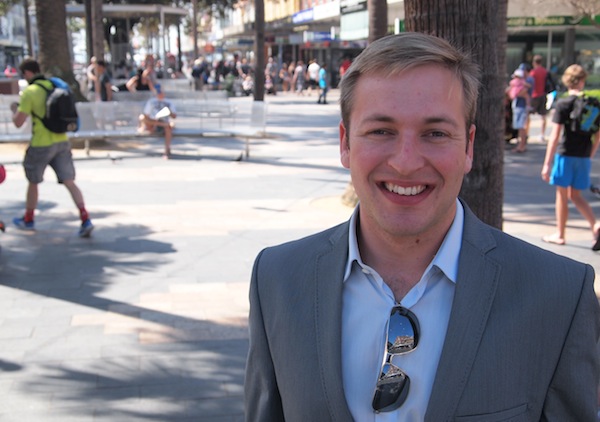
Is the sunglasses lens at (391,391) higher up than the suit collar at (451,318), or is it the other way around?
the suit collar at (451,318)

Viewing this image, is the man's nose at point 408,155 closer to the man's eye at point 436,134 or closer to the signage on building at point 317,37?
the man's eye at point 436,134

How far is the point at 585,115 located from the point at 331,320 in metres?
6.30

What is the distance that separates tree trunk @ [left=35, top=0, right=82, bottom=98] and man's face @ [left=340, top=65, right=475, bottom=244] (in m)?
14.5

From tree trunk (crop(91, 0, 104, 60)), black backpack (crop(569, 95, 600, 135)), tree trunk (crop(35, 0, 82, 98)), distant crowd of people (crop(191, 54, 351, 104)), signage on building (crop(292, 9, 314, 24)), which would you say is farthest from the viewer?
signage on building (crop(292, 9, 314, 24))

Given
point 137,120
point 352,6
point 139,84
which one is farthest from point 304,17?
point 137,120

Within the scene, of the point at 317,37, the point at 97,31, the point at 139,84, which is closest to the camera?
the point at 139,84

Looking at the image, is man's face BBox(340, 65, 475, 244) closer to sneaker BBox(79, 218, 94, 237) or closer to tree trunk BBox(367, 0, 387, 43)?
sneaker BBox(79, 218, 94, 237)

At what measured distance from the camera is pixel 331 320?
1.74 m

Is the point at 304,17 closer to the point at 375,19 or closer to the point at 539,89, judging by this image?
the point at 539,89

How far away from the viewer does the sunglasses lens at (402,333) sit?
166cm

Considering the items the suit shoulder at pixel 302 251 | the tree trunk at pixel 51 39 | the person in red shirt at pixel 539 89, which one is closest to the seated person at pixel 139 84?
the tree trunk at pixel 51 39

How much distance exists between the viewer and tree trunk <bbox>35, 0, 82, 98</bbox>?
15.2 metres

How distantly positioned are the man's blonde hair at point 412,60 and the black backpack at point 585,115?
5981 mm

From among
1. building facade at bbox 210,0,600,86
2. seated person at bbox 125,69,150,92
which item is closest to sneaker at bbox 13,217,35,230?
seated person at bbox 125,69,150,92
